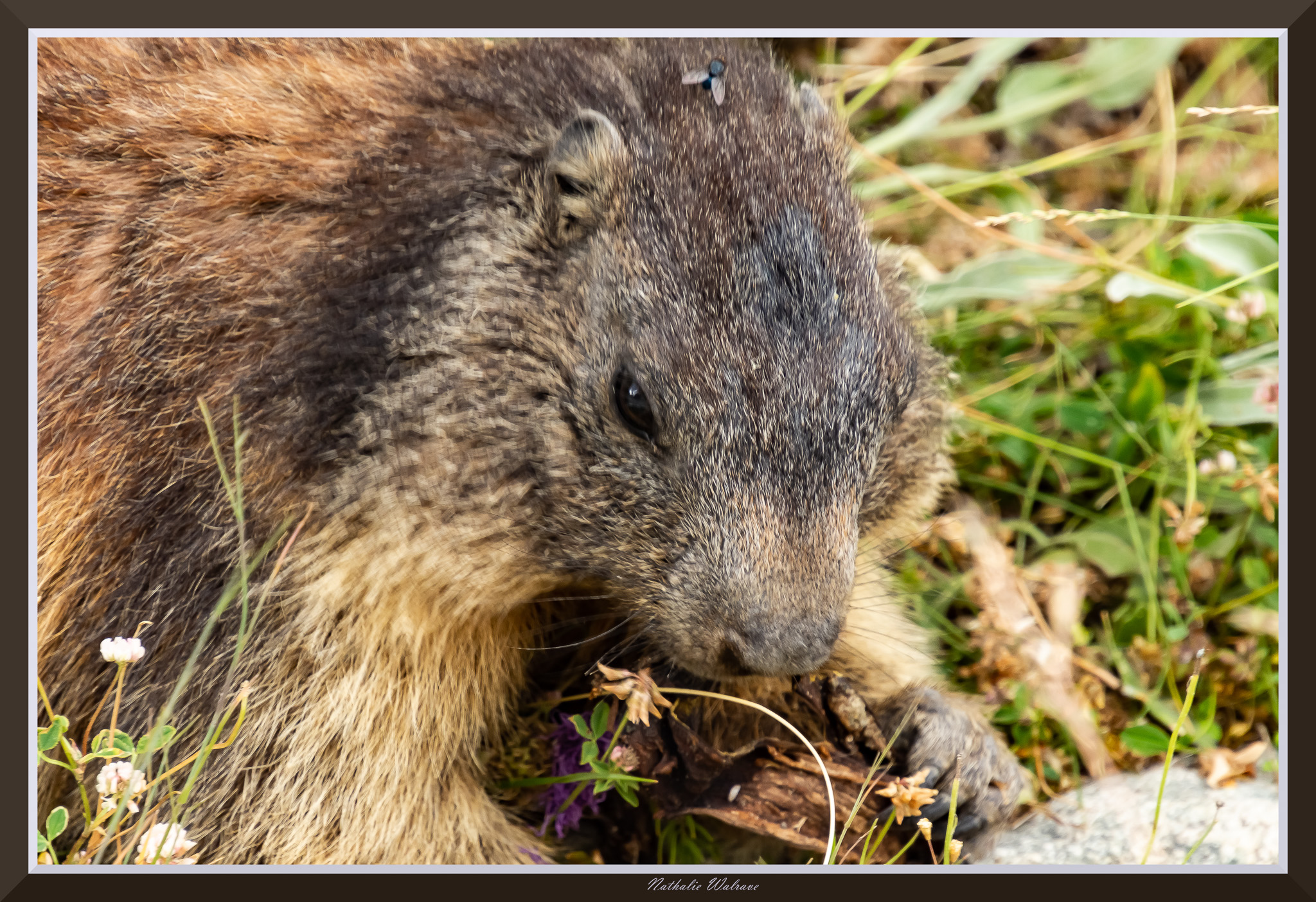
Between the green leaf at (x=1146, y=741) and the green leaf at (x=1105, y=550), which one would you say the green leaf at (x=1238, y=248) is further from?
the green leaf at (x=1146, y=741)

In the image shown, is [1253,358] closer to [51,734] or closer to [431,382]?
[431,382]

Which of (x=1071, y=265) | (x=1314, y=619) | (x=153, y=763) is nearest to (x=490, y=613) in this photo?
(x=153, y=763)

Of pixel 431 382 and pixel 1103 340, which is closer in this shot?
pixel 431 382

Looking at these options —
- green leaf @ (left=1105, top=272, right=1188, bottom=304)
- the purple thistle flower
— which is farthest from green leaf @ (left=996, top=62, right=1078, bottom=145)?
the purple thistle flower

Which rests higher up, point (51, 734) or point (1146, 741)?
point (51, 734)

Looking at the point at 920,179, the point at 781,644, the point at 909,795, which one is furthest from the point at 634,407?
the point at 920,179

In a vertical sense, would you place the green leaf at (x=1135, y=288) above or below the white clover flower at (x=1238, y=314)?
above

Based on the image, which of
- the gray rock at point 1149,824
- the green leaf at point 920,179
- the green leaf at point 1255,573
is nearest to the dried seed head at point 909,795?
the gray rock at point 1149,824

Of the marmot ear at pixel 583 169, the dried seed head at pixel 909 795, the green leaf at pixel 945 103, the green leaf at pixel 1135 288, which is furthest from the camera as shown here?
the green leaf at pixel 945 103
